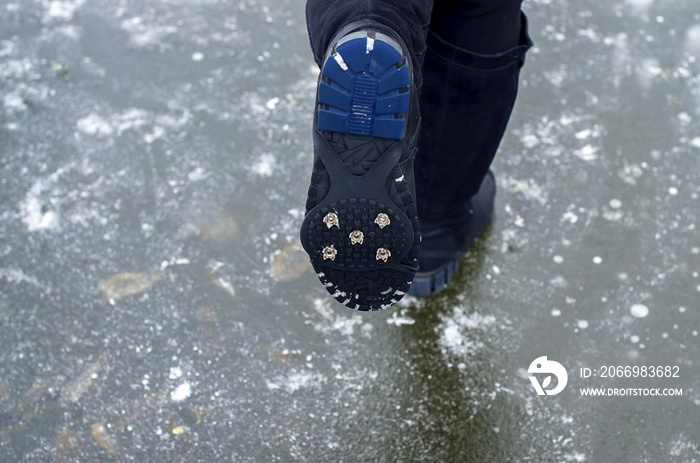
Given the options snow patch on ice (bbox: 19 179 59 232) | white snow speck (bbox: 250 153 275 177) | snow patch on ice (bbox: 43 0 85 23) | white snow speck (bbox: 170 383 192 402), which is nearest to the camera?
white snow speck (bbox: 170 383 192 402)

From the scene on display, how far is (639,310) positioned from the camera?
1.65 m

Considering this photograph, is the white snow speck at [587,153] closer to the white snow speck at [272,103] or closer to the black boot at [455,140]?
the black boot at [455,140]

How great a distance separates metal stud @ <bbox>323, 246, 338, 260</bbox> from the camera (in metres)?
1.13

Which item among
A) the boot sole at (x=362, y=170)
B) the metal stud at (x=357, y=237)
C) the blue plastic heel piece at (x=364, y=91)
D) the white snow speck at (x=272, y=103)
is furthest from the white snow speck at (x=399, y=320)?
the white snow speck at (x=272, y=103)

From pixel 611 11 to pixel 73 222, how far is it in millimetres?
1980

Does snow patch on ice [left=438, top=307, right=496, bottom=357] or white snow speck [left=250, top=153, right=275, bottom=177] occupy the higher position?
white snow speck [left=250, top=153, right=275, bottom=177]

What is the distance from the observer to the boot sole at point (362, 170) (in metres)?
1.02

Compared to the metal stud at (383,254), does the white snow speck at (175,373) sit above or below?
below

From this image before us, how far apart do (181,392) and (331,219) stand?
66 centimetres

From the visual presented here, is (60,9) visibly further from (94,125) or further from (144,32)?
(94,125)

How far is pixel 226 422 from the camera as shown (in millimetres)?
1475

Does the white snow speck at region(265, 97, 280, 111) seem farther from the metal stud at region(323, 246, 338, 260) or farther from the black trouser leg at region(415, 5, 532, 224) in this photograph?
the metal stud at region(323, 246, 338, 260)

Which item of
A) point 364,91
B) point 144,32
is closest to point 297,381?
point 364,91

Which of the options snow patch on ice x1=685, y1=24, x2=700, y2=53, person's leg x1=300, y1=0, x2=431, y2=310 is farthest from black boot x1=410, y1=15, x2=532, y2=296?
snow patch on ice x1=685, y1=24, x2=700, y2=53
